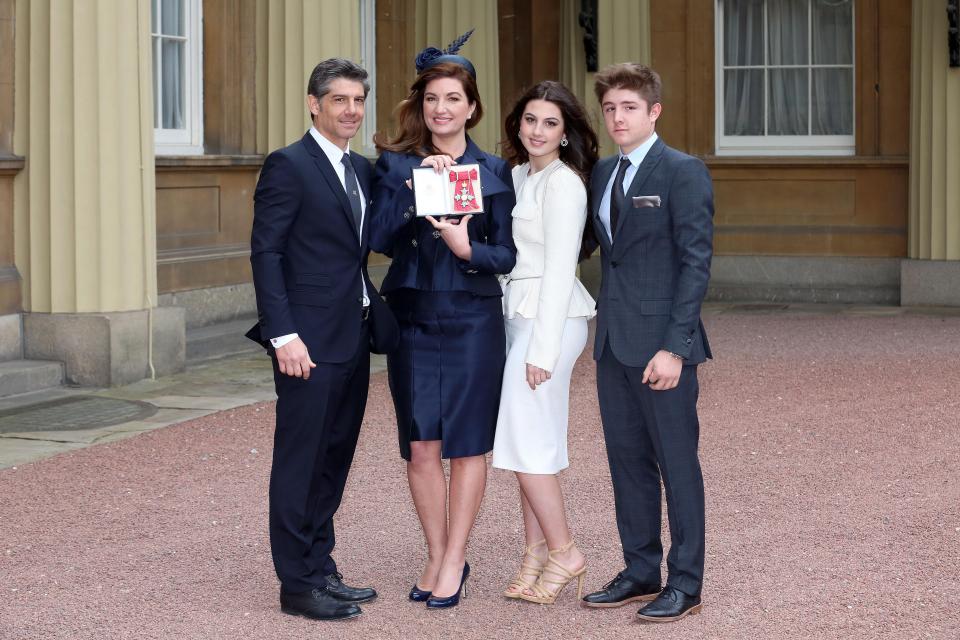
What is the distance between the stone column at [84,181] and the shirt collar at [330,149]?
487cm

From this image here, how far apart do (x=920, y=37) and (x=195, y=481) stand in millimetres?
9574

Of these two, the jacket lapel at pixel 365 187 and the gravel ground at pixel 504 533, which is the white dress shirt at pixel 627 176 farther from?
the gravel ground at pixel 504 533

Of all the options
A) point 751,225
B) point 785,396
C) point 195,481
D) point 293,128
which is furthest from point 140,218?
point 751,225

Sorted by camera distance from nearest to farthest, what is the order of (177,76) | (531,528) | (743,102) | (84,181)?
(531,528) < (84,181) < (177,76) < (743,102)

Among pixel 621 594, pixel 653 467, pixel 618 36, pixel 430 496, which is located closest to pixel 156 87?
pixel 618 36

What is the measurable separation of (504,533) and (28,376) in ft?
14.0

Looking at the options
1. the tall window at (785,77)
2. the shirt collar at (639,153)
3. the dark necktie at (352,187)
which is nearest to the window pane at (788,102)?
the tall window at (785,77)

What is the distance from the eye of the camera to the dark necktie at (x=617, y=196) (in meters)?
4.63

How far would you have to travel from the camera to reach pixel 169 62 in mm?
11188

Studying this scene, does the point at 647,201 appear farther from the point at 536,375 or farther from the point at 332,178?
the point at 332,178

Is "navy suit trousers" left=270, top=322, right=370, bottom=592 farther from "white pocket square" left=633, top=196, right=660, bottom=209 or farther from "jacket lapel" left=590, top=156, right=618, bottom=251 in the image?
"white pocket square" left=633, top=196, right=660, bottom=209

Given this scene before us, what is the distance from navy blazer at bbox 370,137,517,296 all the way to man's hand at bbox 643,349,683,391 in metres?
0.52

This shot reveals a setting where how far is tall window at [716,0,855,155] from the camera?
15.3 meters

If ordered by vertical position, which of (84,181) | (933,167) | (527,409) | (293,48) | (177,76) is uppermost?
(293,48)
